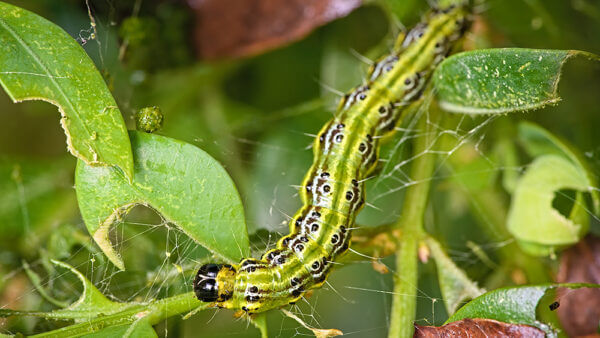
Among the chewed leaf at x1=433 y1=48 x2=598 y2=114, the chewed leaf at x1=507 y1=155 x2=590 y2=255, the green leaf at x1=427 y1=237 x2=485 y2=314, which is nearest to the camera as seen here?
the chewed leaf at x1=433 y1=48 x2=598 y2=114

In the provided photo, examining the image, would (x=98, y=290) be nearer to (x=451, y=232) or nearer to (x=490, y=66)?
(x=490, y=66)

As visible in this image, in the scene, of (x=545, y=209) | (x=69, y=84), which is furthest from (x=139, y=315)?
(x=545, y=209)

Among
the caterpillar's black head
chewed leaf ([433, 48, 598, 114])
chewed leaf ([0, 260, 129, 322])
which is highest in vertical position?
chewed leaf ([433, 48, 598, 114])

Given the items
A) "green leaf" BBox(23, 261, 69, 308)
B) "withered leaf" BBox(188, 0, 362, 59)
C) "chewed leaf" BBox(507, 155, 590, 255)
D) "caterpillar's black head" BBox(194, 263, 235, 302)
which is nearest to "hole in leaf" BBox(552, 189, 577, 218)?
"chewed leaf" BBox(507, 155, 590, 255)

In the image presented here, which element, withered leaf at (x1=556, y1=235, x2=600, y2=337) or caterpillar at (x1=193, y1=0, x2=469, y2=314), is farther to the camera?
withered leaf at (x1=556, y1=235, x2=600, y2=337)

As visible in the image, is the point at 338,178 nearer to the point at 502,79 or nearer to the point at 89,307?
the point at 502,79

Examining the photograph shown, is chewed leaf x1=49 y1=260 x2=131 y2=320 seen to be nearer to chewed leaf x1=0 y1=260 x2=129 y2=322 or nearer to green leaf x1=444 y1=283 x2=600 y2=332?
chewed leaf x1=0 y1=260 x2=129 y2=322

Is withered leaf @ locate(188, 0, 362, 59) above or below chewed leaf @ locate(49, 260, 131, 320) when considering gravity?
above
